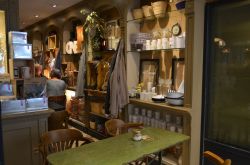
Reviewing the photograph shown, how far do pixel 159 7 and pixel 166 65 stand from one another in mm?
804

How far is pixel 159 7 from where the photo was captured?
312 centimetres

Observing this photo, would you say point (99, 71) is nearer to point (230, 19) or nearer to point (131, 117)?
point (131, 117)

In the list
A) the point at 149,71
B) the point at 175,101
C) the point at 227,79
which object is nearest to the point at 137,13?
the point at 149,71

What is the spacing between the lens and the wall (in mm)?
2629

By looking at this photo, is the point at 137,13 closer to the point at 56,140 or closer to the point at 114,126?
the point at 114,126

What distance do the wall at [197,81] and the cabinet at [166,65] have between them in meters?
0.05

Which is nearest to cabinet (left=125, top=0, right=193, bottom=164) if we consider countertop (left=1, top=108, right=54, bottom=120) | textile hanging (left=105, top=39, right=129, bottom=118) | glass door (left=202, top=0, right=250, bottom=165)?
textile hanging (left=105, top=39, right=129, bottom=118)

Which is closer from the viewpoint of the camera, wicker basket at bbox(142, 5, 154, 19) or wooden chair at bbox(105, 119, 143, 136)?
wooden chair at bbox(105, 119, 143, 136)

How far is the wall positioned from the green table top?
62 centimetres

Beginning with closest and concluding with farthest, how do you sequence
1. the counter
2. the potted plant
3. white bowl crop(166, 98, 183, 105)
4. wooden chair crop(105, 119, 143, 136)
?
wooden chair crop(105, 119, 143, 136)
the counter
white bowl crop(166, 98, 183, 105)
the potted plant

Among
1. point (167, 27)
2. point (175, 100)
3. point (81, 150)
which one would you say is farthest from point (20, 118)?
point (167, 27)

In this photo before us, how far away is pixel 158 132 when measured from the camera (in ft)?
7.61

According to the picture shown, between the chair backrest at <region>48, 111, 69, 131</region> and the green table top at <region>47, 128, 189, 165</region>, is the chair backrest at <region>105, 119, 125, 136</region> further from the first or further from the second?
the chair backrest at <region>48, 111, 69, 131</region>

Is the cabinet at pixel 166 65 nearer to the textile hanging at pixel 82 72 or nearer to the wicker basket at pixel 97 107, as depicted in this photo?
the wicker basket at pixel 97 107
